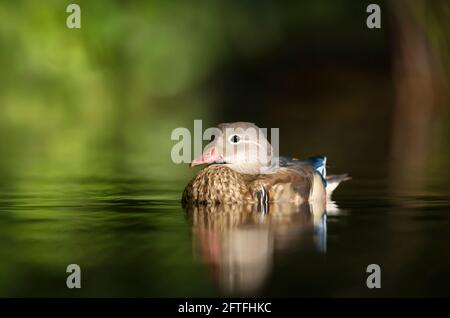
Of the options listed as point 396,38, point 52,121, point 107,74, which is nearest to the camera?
point 52,121

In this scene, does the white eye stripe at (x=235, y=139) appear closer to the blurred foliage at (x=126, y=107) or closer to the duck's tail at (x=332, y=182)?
Answer: the blurred foliage at (x=126, y=107)

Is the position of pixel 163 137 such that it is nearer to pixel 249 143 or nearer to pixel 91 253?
pixel 249 143

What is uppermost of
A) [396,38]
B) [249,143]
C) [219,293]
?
[396,38]

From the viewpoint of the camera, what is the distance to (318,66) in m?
36.8

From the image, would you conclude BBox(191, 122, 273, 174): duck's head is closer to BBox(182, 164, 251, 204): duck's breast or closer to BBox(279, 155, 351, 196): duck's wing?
BBox(279, 155, 351, 196): duck's wing

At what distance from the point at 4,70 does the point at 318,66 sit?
1126cm

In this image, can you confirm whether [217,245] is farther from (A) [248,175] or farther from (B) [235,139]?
(B) [235,139]

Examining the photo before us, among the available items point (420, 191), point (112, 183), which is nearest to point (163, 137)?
point (112, 183)

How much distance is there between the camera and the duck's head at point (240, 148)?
33.3 feet

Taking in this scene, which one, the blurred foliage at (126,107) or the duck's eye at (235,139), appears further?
the duck's eye at (235,139)

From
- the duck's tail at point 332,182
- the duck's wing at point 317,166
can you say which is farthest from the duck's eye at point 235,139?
the duck's tail at point 332,182

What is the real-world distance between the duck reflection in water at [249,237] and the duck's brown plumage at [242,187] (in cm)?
9

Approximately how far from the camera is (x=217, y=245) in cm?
754

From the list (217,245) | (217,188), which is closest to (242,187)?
(217,188)
